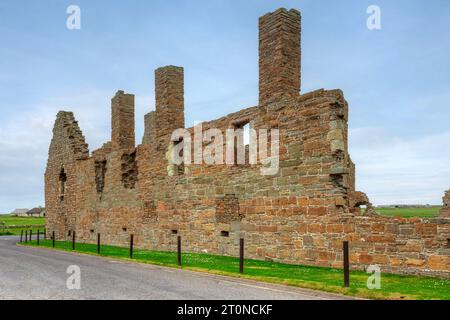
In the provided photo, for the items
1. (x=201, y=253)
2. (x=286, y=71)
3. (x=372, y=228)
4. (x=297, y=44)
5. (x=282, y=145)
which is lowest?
(x=201, y=253)

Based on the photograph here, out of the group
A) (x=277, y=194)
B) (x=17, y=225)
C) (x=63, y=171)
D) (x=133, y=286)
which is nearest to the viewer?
(x=133, y=286)

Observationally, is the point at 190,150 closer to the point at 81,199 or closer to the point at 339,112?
the point at 339,112

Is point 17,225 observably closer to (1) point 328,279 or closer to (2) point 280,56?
→ (2) point 280,56

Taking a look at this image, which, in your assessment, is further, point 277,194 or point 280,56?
point 280,56

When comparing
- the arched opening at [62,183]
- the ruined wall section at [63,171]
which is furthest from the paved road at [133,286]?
the arched opening at [62,183]

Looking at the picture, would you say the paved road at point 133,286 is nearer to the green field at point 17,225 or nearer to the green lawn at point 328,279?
the green lawn at point 328,279

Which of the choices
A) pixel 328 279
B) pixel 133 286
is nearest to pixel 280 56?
pixel 328 279

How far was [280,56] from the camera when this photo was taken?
1702cm

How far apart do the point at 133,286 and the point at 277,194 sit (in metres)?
7.28

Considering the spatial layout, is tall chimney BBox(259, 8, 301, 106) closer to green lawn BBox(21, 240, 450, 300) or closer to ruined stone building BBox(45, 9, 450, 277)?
ruined stone building BBox(45, 9, 450, 277)

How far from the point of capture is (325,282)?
1098cm
